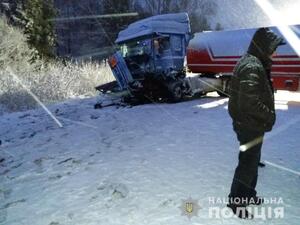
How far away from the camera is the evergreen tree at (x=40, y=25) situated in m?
26.7

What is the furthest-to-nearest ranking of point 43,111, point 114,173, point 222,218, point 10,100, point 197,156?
point 10,100
point 43,111
point 197,156
point 114,173
point 222,218

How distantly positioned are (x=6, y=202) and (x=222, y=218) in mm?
3163

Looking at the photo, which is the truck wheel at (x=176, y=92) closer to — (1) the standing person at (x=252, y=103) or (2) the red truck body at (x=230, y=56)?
(2) the red truck body at (x=230, y=56)

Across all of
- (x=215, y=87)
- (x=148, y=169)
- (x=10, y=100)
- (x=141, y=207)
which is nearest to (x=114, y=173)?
(x=148, y=169)

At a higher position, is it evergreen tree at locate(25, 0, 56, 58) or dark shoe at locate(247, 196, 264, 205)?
evergreen tree at locate(25, 0, 56, 58)

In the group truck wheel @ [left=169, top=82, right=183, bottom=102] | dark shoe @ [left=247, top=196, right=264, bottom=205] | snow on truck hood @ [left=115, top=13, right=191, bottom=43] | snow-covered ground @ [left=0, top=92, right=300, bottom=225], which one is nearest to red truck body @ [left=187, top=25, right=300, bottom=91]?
snow on truck hood @ [left=115, top=13, right=191, bottom=43]

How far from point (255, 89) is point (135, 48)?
384 inches

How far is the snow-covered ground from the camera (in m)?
4.65

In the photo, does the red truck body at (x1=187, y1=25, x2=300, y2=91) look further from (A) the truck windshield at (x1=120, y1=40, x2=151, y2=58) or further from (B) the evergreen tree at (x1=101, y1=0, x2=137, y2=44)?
(B) the evergreen tree at (x1=101, y1=0, x2=137, y2=44)

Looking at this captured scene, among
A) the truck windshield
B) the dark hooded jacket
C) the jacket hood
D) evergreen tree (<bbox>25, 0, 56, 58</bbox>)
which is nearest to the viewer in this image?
the dark hooded jacket

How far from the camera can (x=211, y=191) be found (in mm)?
4918

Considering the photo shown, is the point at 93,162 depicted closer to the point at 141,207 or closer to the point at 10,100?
the point at 141,207

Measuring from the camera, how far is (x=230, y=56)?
1216 cm

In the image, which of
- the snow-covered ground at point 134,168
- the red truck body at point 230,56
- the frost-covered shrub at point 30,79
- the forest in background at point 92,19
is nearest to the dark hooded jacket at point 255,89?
the snow-covered ground at point 134,168
